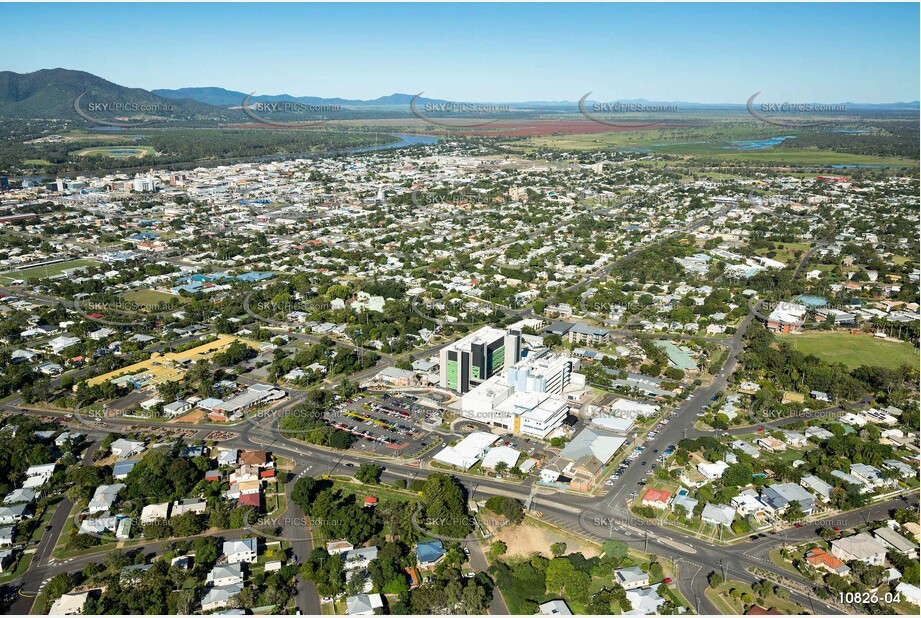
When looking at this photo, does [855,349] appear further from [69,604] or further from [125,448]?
[69,604]

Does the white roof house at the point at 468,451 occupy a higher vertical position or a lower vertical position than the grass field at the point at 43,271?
higher

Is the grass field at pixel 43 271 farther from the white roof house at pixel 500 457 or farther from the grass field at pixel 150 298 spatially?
the white roof house at pixel 500 457

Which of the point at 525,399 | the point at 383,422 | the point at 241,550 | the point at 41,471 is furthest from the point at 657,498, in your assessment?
the point at 41,471

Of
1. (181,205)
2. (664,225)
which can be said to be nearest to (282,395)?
(664,225)

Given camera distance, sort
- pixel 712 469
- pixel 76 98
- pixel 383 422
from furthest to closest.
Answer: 1. pixel 76 98
2. pixel 383 422
3. pixel 712 469

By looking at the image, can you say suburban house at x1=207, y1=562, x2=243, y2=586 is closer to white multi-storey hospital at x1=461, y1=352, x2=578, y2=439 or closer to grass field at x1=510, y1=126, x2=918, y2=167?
white multi-storey hospital at x1=461, y1=352, x2=578, y2=439

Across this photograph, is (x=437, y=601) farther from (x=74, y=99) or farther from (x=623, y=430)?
(x=74, y=99)

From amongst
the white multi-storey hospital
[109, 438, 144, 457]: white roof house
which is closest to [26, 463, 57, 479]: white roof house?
[109, 438, 144, 457]: white roof house

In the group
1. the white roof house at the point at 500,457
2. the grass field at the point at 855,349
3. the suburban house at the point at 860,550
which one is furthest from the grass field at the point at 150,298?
the suburban house at the point at 860,550
